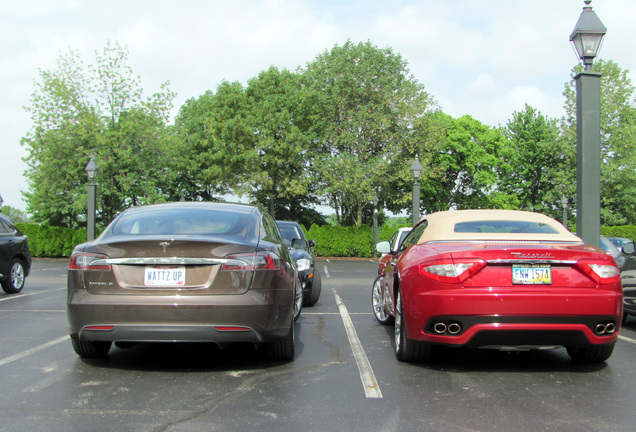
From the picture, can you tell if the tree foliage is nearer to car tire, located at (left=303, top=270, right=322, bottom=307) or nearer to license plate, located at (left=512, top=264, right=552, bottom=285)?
car tire, located at (left=303, top=270, right=322, bottom=307)

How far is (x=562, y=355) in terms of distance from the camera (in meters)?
6.20

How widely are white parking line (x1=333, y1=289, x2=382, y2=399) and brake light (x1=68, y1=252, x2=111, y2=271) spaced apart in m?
2.36

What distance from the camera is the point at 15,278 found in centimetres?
1263

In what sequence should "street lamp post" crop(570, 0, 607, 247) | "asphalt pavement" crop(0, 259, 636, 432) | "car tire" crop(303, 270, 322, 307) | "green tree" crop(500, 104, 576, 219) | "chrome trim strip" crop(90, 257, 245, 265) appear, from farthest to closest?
1. "green tree" crop(500, 104, 576, 219)
2. "car tire" crop(303, 270, 322, 307)
3. "street lamp post" crop(570, 0, 607, 247)
4. "chrome trim strip" crop(90, 257, 245, 265)
5. "asphalt pavement" crop(0, 259, 636, 432)

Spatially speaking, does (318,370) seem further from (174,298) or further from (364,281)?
(364,281)

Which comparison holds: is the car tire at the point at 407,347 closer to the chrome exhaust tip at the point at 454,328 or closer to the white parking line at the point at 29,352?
the chrome exhaust tip at the point at 454,328

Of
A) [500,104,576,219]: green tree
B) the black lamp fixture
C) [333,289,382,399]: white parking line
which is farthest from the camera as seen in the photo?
[500,104,576,219]: green tree

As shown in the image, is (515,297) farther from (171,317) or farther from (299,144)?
(299,144)

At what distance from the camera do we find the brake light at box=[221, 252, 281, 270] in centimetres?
505

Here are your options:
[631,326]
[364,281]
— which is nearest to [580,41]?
[631,326]

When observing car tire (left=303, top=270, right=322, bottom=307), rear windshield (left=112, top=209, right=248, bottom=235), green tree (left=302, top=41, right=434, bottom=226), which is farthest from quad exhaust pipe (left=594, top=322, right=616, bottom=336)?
green tree (left=302, top=41, right=434, bottom=226)

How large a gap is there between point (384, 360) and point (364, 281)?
1145 cm

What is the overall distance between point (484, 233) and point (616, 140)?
162ft

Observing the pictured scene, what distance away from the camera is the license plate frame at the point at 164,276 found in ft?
16.3
